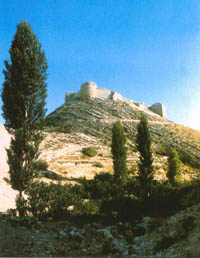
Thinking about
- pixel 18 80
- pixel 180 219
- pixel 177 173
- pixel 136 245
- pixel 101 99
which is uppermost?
pixel 101 99

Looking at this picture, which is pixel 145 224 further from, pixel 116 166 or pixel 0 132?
pixel 0 132

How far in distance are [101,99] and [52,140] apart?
40660 millimetres

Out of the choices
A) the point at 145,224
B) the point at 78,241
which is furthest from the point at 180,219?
the point at 78,241

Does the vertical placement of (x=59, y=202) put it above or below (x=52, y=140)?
below

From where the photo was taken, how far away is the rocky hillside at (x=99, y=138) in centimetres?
3528

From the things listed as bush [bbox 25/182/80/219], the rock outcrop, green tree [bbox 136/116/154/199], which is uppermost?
the rock outcrop

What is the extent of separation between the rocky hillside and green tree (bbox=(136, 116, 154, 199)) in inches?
474

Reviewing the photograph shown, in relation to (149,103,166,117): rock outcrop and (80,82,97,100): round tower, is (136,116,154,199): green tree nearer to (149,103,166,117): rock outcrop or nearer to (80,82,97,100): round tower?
(80,82,97,100): round tower

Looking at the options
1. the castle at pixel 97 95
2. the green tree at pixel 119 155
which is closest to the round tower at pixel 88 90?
the castle at pixel 97 95

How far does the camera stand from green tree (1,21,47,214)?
11.2 metres

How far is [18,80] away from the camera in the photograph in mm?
12156

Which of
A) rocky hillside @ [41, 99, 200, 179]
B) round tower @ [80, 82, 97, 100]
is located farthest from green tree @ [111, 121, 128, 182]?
round tower @ [80, 82, 97, 100]

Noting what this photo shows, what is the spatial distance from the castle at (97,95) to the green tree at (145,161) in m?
70.1

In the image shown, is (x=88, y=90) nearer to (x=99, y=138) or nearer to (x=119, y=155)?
(x=99, y=138)
